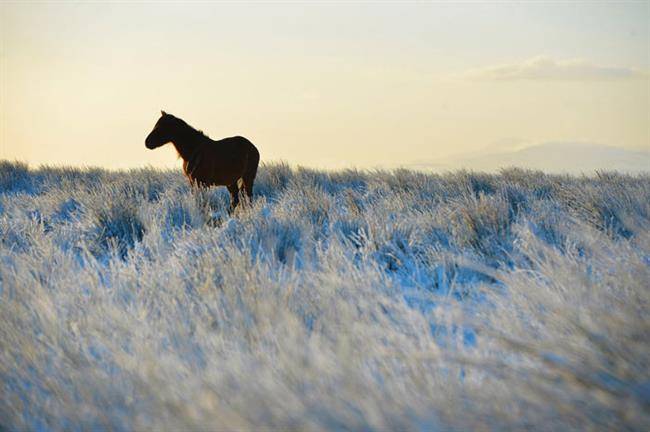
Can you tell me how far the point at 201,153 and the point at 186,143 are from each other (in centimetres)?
34

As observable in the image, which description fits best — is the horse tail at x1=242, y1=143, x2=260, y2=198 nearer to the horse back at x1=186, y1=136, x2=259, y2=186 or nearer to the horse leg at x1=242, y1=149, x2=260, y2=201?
the horse leg at x1=242, y1=149, x2=260, y2=201

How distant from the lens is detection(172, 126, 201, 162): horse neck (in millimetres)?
9086

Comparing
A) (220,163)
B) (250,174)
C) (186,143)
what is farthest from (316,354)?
(250,174)

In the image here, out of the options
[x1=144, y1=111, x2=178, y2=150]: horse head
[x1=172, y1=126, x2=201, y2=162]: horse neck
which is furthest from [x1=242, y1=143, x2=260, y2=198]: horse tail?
[x1=144, y1=111, x2=178, y2=150]: horse head

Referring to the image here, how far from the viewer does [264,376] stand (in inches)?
57.1

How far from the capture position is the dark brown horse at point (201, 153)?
8906 millimetres

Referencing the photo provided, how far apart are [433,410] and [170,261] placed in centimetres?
209

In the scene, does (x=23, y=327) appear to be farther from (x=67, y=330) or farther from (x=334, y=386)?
(x=334, y=386)

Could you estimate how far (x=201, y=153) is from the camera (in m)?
9.00

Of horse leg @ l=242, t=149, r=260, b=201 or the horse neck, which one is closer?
the horse neck

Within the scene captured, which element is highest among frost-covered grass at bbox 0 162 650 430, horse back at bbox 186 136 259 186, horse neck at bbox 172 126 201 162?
horse neck at bbox 172 126 201 162

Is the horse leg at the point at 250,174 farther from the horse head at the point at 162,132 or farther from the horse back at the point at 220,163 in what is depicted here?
the horse head at the point at 162,132

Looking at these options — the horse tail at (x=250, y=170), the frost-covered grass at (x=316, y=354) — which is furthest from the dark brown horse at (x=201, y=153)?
the frost-covered grass at (x=316, y=354)

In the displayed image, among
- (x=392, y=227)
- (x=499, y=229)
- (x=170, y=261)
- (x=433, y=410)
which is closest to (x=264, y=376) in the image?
(x=433, y=410)
